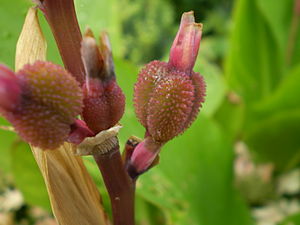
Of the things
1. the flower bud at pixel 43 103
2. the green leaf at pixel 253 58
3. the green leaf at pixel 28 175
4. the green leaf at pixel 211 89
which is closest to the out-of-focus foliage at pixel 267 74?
the green leaf at pixel 253 58

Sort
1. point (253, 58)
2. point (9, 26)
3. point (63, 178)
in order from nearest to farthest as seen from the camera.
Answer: point (63, 178), point (9, 26), point (253, 58)

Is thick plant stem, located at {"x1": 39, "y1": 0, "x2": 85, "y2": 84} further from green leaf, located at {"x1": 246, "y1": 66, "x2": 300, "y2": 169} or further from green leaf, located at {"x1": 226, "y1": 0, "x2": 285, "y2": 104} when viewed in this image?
green leaf, located at {"x1": 226, "y1": 0, "x2": 285, "y2": 104}

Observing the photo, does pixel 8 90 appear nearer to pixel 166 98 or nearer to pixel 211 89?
pixel 166 98

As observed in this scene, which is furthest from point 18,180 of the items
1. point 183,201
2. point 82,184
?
point 82,184

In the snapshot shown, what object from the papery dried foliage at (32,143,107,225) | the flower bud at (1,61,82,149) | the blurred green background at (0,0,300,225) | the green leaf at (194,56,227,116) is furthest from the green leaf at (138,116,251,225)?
the flower bud at (1,61,82,149)

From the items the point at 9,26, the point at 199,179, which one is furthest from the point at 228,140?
the point at 9,26

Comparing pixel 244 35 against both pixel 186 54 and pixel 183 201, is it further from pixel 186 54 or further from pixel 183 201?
pixel 186 54

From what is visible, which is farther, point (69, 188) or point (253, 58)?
point (253, 58)

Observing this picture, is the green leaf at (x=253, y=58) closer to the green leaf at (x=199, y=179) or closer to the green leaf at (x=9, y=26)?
the green leaf at (x=199, y=179)
